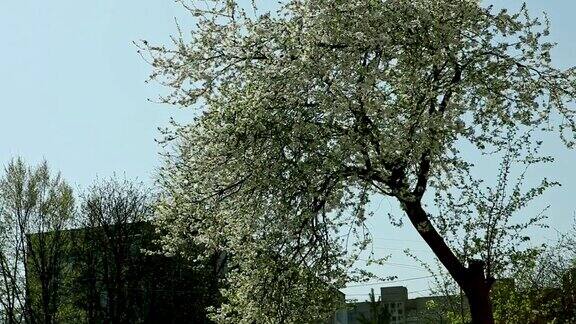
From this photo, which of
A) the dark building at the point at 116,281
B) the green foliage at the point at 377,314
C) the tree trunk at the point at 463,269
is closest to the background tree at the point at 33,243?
the dark building at the point at 116,281

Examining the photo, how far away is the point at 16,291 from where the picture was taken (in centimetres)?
3750

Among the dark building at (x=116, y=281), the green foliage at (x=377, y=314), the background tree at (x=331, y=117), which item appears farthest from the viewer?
the dark building at (x=116, y=281)

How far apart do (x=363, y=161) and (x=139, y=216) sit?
85.5 feet

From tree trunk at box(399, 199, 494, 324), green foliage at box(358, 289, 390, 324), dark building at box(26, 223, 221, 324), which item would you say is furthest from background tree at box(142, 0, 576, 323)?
dark building at box(26, 223, 221, 324)

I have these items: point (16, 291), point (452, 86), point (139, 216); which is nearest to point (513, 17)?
point (452, 86)

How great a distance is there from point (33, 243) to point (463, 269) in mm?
28829

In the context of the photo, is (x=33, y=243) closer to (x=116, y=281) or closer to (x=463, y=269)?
(x=116, y=281)

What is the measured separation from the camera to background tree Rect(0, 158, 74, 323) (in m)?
37.3

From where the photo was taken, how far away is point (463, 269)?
14.5 m

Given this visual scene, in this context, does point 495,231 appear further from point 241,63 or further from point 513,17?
point 241,63

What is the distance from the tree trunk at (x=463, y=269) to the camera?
46.6 ft

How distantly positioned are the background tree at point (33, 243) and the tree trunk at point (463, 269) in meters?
26.7

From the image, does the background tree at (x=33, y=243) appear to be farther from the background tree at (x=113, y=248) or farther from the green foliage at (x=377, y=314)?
the green foliage at (x=377, y=314)

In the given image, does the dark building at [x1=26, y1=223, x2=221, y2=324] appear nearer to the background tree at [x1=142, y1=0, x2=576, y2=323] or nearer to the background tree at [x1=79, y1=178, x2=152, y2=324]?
the background tree at [x1=79, y1=178, x2=152, y2=324]
